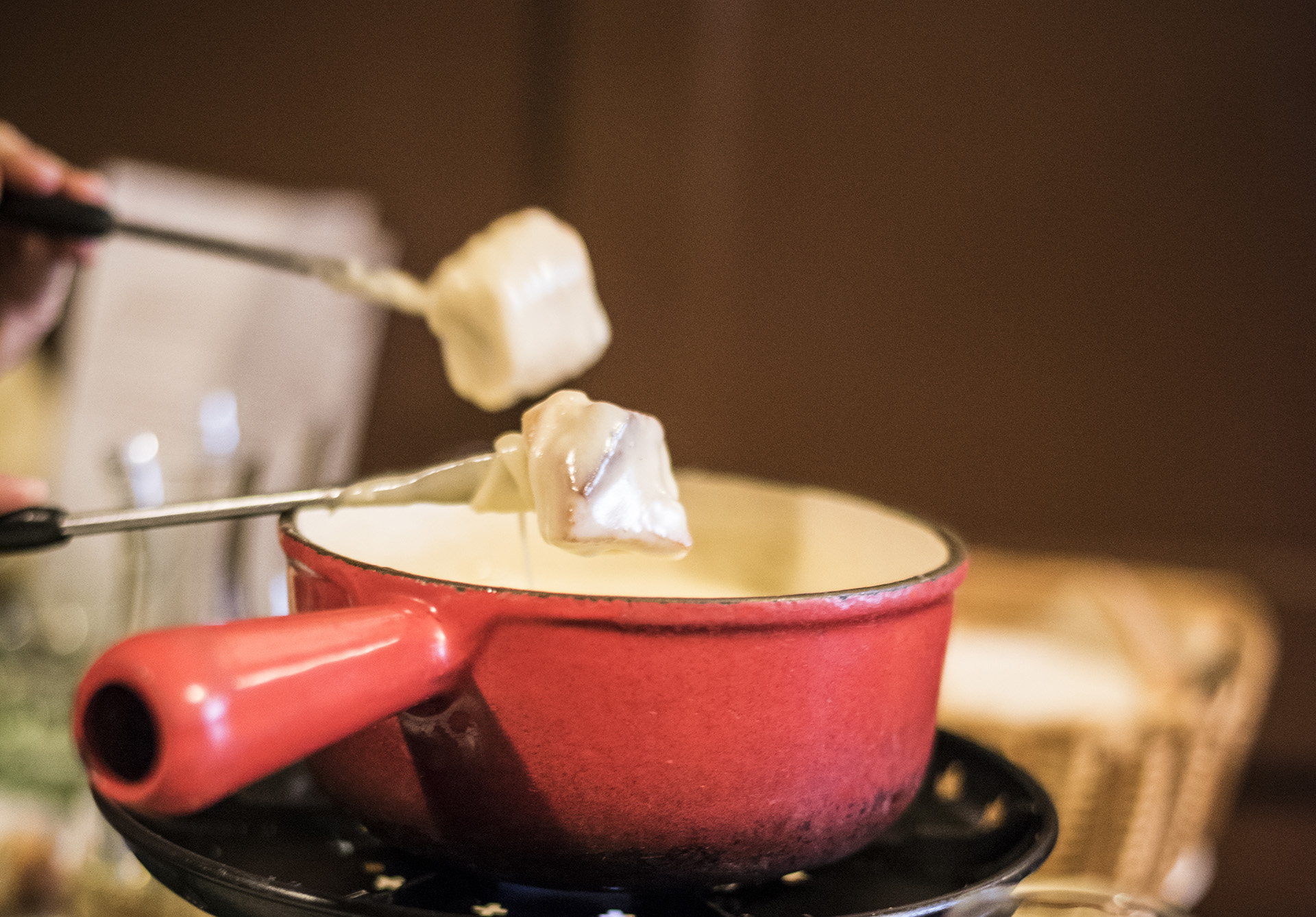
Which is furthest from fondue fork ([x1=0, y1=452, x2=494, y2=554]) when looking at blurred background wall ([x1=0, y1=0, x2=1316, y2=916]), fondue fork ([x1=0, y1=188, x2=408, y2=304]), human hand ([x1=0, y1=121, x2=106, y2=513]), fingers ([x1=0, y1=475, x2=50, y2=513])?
blurred background wall ([x1=0, y1=0, x2=1316, y2=916])

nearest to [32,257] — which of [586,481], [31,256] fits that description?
[31,256]

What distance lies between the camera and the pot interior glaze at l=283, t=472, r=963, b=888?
0.38m

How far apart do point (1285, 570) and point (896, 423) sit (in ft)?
2.88

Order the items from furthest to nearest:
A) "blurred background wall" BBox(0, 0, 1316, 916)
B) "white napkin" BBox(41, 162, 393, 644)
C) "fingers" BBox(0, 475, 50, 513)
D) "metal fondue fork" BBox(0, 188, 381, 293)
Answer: "blurred background wall" BBox(0, 0, 1316, 916) < "white napkin" BBox(41, 162, 393, 644) < "metal fondue fork" BBox(0, 188, 381, 293) < "fingers" BBox(0, 475, 50, 513)

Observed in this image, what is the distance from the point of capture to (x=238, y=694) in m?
0.32

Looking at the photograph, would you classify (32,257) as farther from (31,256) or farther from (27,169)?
(27,169)

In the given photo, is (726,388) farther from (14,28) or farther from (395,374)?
(14,28)

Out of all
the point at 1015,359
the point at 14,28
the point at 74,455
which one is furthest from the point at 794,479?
the point at 14,28

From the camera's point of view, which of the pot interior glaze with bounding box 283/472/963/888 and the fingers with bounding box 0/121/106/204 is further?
the fingers with bounding box 0/121/106/204

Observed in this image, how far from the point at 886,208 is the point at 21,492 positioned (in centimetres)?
173

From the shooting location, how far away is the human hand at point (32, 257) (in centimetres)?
75

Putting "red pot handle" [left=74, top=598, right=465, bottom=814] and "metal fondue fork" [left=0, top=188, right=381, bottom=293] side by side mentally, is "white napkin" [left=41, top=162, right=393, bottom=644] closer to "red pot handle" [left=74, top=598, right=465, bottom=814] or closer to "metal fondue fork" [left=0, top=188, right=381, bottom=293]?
"metal fondue fork" [left=0, top=188, right=381, bottom=293]

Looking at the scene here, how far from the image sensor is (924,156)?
201 centimetres

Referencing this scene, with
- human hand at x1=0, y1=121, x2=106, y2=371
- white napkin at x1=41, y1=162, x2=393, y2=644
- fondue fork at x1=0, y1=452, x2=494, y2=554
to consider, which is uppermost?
human hand at x1=0, y1=121, x2=106, y2=371
